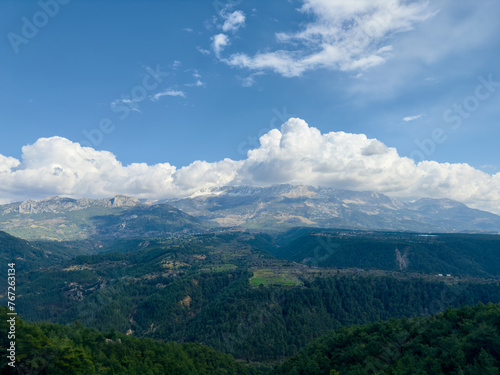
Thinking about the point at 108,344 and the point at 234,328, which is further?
the point at 234,328

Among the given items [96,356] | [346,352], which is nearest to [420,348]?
[346,352]

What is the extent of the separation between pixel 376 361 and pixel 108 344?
8197 cm

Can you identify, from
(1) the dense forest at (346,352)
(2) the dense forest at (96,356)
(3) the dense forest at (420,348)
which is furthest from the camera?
(3) the dense forest at (420,348)

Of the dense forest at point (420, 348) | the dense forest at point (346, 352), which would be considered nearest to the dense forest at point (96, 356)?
the dense forest at point (346, 352)

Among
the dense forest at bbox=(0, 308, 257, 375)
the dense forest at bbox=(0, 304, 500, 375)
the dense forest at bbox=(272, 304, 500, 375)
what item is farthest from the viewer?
the dense forest at bbox=(272, 304, 500, 375)

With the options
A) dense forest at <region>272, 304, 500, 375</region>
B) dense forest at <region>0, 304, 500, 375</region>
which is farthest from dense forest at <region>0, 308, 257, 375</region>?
dense forest at <region>272, 304, 500, 375</region>

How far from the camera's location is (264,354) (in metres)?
178

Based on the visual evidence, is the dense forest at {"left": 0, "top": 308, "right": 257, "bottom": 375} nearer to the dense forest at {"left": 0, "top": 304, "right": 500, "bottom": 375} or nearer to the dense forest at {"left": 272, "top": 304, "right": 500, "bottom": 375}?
the dense forest at {"left": 0, "top": 304, "right": 500, "bottom": 375}

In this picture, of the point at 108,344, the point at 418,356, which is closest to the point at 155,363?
the point at 108,344

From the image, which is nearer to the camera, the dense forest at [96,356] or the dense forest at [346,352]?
the dense forest at [96,356]

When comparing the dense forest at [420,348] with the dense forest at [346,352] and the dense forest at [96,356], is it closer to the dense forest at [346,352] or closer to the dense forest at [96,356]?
the dense forest at [346,352]

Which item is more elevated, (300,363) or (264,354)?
(300,363)

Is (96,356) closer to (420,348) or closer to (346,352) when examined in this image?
(346,352)

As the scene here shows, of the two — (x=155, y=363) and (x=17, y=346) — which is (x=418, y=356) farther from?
(x=17, y=346)
